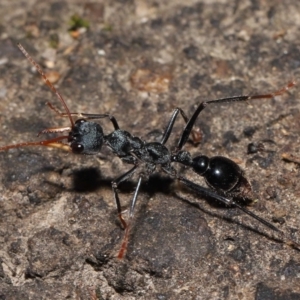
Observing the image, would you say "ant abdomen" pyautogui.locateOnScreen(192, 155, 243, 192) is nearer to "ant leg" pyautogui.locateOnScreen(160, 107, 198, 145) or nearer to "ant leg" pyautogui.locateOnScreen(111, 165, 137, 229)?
"ant leg" pyautogui.locateOnScreen(160, 107, 198, 145)

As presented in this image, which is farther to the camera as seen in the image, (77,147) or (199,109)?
(199,109)

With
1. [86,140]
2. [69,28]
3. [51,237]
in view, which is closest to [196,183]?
[86,140]

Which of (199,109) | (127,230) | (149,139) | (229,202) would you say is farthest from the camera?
(149,139)

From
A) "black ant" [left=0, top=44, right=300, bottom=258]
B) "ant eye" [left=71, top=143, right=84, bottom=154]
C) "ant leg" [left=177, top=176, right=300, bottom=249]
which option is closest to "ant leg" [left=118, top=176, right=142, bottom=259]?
"black ant" [left=0, top=44, right=300, bottom=258]

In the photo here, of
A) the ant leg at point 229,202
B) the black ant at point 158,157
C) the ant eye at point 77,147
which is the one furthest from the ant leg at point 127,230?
the ant eye at point 77,147

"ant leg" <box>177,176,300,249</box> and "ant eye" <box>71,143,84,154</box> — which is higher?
"ant eye" <box>71,143,84,154</box>

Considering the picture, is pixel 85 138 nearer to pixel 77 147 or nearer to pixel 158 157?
pixel 77 147

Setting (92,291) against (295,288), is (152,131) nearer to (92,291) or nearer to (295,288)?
(92,291)

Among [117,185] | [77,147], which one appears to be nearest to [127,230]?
[117,185]
